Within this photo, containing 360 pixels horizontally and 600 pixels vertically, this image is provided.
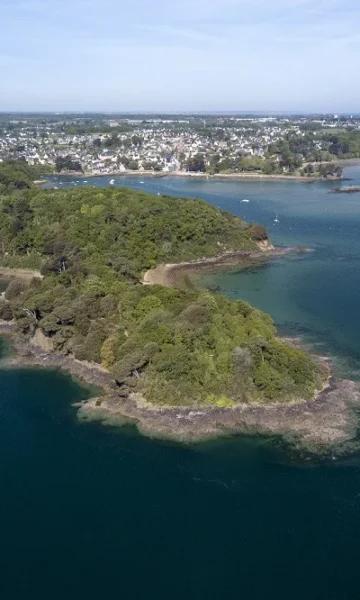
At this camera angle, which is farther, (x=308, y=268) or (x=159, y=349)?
(x=308, y=268)

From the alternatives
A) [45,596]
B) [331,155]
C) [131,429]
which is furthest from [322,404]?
[331,155]

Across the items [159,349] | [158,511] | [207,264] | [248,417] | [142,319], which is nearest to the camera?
[158,511]

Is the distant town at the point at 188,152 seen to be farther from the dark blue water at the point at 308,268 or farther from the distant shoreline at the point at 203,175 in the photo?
the dark blue water at the point at 308,268

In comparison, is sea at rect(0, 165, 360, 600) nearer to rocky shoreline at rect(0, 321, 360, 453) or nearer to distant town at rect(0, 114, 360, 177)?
rocky shoreline at rect(0, 321, 360, 453)

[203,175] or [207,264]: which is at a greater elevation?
[203,175]

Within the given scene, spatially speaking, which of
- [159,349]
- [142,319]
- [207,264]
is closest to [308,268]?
[207,264]

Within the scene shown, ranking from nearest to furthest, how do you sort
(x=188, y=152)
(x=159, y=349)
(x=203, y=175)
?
1. (x=159, y=349)
2. (x=203, y=175)
3. (x=188, y=152)

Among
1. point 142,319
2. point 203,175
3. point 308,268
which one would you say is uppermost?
point 142,319

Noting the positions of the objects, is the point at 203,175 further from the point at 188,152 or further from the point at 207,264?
the point at 207,264

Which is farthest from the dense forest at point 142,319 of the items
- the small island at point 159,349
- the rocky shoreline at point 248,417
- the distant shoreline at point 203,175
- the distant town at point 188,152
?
the distant town at point 188,152
